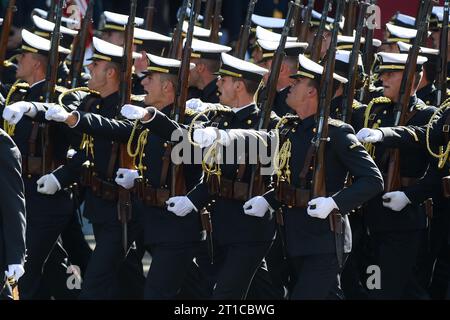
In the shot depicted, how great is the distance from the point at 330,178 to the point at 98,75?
2.00 m

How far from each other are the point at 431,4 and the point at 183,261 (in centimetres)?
240

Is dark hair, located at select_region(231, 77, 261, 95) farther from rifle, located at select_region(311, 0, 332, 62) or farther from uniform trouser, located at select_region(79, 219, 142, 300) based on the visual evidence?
rifle, located at select_region(311, 0, 332, 62)

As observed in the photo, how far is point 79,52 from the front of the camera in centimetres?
1097

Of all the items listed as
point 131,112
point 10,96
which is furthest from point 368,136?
point 10,96

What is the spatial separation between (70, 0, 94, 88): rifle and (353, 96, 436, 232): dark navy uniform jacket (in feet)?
8.43

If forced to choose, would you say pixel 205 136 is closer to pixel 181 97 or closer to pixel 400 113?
pixel 181 97

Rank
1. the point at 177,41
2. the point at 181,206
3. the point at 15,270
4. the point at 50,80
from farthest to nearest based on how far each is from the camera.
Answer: the point at 177,41 < the point at 50,80 < the point at 181,206 < the point at 15,270

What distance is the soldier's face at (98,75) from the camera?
953cm

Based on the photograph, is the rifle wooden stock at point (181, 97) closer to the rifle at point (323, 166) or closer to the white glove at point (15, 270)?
the rifle at point (323, 166)

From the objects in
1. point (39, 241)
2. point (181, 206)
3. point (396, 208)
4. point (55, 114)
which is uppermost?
point (55, 114)

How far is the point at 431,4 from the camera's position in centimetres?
949

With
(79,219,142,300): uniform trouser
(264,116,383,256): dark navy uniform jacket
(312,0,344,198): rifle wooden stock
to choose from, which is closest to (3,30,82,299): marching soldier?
(79,219,142,300): uniform trouser

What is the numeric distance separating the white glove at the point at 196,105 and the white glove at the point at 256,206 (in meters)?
0.95
